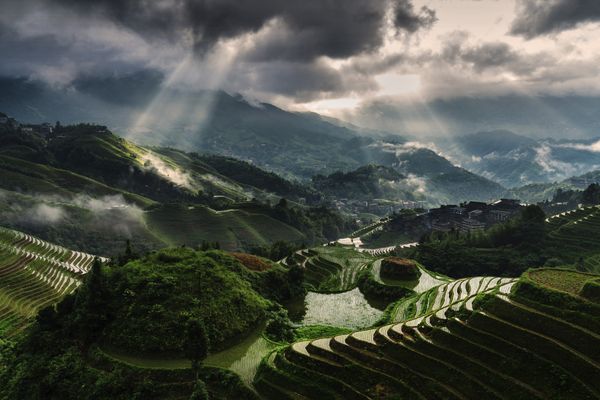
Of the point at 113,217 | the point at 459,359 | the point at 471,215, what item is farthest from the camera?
the point at 471,215

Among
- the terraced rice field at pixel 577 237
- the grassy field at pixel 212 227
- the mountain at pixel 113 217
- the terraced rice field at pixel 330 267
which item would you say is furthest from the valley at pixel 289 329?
the grassy field at pixel 212 227

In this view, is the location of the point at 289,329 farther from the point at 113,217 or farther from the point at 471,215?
the point at 471,215

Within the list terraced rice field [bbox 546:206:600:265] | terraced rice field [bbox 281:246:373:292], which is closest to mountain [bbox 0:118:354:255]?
terraced rice field [bbox 281:246:373:292]

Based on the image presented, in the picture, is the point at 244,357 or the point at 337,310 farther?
the point at 337,310

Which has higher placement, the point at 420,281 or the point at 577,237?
the point at 577,237

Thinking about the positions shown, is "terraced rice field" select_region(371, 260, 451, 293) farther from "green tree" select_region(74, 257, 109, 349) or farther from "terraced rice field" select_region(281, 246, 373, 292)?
"green tree" select_region(74, 257, 109, 349)

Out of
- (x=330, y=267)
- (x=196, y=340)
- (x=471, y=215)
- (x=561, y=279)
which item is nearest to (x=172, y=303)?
(x=196, y=340)

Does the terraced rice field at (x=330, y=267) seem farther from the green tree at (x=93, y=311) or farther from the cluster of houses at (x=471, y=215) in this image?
the cluster of houses at (x=471, y=215)
